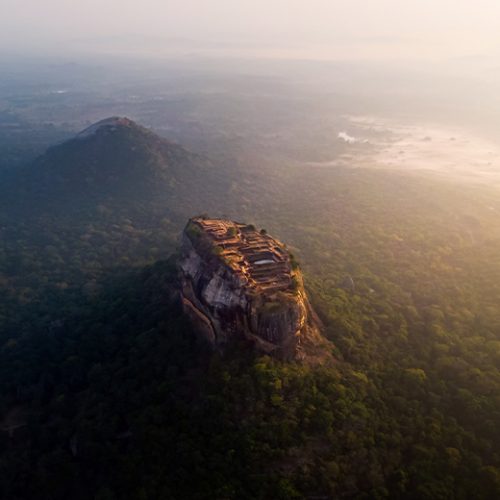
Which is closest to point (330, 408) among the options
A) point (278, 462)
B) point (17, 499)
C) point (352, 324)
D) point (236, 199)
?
point (278, 462)

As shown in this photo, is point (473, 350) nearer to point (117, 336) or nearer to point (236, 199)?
point (117, 336)

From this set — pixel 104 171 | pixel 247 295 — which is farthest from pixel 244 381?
pixel 104 171

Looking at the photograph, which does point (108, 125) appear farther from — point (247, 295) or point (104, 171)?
point (247, 295)

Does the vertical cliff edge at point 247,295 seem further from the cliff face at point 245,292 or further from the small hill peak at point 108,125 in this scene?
the small hill peak at point 108,125

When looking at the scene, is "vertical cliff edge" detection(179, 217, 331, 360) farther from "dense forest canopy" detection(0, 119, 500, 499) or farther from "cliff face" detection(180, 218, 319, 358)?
"dense forest canopy" detection(0, 119, 500, 499)

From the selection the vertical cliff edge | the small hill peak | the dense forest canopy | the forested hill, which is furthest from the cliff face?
the small hill peak
